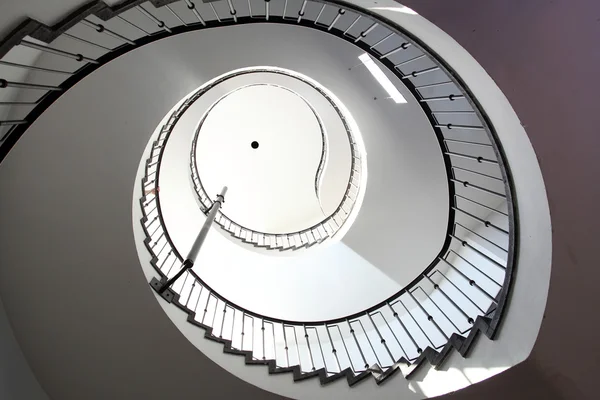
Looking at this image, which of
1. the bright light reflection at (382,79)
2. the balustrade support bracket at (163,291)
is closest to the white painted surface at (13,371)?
the balustrade support bracket at (163,291)

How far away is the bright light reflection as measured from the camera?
439cm

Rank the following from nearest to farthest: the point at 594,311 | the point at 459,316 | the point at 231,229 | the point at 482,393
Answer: the point at 594,311 < the point at 482,393 < the point at 459,316 < the point at 231,229

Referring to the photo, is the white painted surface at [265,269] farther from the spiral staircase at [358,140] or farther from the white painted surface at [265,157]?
the white painted surface at [265,157]

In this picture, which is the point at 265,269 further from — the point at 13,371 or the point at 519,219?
the point at 519,219

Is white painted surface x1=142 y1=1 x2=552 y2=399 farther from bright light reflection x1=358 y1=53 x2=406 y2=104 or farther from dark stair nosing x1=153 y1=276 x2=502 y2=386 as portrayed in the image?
bright light reflection x1=358 y1=53 x2=406 y2=104

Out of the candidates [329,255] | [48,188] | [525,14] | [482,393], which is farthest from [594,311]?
[329,255]

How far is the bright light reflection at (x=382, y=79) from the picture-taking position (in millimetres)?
4391

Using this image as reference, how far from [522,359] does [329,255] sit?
4.69 meters

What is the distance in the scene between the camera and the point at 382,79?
450 centimetres

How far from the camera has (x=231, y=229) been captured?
847cm

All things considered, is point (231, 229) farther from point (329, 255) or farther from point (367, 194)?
point (367, 194)

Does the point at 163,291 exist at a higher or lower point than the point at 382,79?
lower

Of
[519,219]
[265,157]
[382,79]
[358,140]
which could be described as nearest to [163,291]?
[519,219]

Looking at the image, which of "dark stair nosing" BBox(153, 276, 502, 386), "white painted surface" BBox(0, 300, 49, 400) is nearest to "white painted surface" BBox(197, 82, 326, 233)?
"dark stair nosing" BBox(153, 276, 502, 386)
